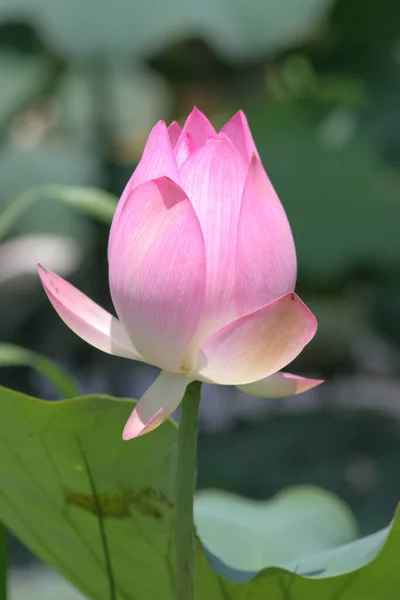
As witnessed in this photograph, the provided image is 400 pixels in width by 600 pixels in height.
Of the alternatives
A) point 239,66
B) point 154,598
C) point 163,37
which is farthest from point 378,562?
point 239,66

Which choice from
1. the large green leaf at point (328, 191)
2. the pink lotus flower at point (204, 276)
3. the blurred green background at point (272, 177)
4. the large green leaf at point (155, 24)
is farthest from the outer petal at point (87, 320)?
the large green leaf at point (328, 191)

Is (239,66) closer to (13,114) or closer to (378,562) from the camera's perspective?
(13,114)

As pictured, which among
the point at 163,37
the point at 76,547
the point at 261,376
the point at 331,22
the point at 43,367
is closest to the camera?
the point at 261,376

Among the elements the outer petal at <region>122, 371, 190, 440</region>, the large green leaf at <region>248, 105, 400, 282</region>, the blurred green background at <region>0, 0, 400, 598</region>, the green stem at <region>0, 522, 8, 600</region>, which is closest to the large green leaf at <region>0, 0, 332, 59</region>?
the blurred green background at <region>0, 0, 400, 598</region>

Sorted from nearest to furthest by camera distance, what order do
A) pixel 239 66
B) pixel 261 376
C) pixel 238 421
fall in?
1. pixel 261 376
2. pixel 238 421
3. pixel 239 66

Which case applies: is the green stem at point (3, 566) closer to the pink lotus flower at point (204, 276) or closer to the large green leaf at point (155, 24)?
the pink lotus flower at point (204, 276)
